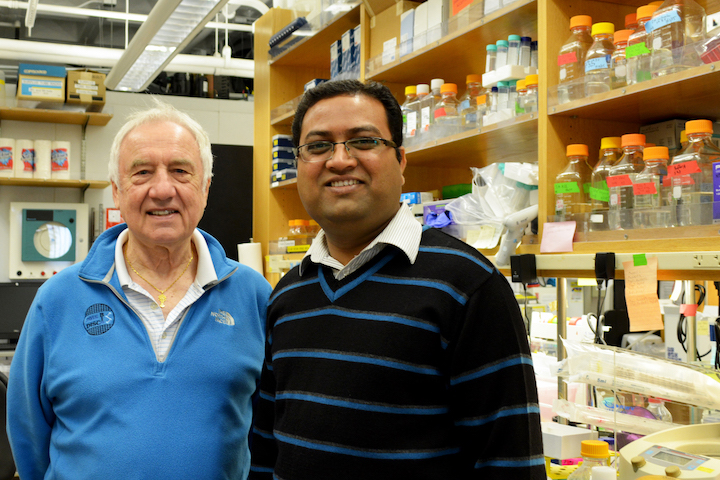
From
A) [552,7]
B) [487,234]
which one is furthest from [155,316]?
[552,7]

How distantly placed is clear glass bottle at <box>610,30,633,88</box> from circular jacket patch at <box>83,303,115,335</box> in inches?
60.1

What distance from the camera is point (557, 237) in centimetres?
189

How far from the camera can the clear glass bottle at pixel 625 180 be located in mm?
1754

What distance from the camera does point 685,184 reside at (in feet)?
5.28

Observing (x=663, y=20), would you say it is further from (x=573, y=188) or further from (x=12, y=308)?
(x=12, y=308)

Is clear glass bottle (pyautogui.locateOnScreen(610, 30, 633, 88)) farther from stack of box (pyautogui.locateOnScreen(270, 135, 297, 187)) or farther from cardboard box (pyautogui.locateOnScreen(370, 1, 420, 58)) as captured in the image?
stack of box (pyautogui.locateOnScreen(270, 135, 297, 187))

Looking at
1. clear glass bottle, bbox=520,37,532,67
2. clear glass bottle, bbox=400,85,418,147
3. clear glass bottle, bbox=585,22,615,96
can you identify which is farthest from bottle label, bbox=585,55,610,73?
clear glass bottle, bbox=400,85,418,147

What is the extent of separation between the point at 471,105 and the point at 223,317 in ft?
4.43

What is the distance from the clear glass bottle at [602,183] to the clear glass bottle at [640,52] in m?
0.19

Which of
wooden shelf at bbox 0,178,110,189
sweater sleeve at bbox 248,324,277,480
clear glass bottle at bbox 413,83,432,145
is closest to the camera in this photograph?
sweater sleeve at bbox 248,324,277,480

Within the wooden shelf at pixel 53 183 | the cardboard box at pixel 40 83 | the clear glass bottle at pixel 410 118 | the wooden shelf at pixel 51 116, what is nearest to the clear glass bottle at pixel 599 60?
the clear glass bottle at pixel 410 118

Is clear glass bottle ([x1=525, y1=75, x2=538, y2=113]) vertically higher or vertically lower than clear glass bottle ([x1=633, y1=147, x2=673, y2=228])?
higher

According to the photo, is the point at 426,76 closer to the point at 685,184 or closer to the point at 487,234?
the point at 487,234

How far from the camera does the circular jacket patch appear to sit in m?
1.54
